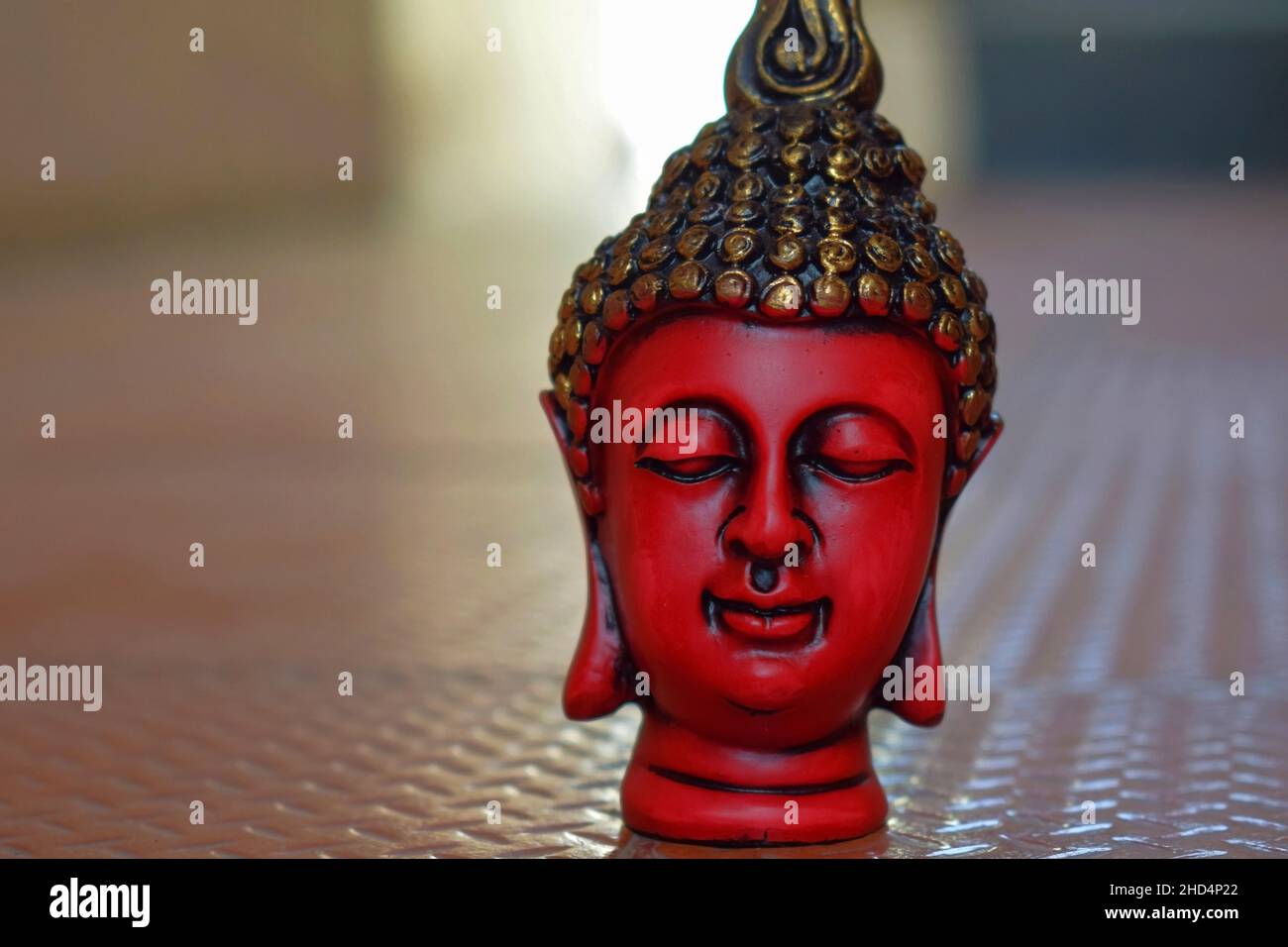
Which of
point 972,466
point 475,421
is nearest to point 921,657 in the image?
point 972,466

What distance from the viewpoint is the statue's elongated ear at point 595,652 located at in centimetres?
139

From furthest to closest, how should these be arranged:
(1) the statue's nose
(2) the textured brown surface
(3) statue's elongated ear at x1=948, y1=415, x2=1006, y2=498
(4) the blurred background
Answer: (4) the blurred background < (2) the textured brown surface < (3) statue's elongated ear at x1=948, y1=415, x2=1006, y2=498 < (1) the statue's nose

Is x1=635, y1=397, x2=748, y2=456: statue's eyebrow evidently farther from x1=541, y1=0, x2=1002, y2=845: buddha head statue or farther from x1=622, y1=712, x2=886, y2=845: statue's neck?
x1=622, y1=712, x2=886, y2=845: statue's neck

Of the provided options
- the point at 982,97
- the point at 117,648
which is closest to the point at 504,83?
the point at 982,97

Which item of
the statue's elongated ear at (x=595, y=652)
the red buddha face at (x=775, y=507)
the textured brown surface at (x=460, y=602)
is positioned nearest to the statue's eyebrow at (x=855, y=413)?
the red buddha face at (x=775, y=507)

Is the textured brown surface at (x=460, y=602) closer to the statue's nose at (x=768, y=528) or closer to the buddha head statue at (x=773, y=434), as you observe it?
the buddha head statue at (x=773, y=434)

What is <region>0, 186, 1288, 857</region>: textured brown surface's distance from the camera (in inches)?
59.2

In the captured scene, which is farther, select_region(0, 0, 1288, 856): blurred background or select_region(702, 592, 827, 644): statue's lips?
select_region(0, 0, 1288, 856): blurred background

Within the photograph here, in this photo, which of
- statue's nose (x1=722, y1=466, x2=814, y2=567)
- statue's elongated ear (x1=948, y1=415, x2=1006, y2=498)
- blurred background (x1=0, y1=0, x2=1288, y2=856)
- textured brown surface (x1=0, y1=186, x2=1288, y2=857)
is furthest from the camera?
blurred background (x1=0, y1=0, x2=1288, y2=856)

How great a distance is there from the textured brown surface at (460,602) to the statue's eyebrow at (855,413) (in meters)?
0.36

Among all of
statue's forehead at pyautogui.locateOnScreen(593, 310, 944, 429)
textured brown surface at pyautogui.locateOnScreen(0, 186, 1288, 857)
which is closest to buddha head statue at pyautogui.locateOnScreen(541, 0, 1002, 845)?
statue's forehead at pyautogui.locateOnScreen(593, 310, 944, 429)

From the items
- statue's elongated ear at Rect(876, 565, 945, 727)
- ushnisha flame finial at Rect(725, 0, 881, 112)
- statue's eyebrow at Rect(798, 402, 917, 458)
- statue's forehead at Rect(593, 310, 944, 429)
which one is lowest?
statue's elongated ear at Rect(876, 565, 945, 727)

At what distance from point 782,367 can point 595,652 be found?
1.02 ft

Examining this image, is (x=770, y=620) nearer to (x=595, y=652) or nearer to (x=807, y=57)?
(x=595, y=652)
